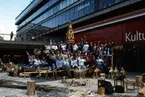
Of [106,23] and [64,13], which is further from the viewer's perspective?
[64,13]

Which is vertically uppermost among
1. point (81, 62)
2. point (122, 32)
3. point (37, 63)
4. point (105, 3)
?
point (105, 3)

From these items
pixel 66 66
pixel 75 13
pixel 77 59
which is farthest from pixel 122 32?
pixel 75 13

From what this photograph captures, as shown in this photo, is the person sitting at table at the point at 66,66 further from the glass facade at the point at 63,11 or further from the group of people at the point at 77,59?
the glass facade at the point at 63,11

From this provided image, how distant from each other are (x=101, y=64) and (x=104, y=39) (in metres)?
6.69

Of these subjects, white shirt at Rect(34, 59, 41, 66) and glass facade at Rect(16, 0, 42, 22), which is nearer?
white shirt at Rect(34, 59, 41, 66)

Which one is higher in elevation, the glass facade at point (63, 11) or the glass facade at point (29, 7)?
the glass facade at point (29, 7)

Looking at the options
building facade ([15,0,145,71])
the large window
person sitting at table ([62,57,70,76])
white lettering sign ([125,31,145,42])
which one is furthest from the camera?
the large window

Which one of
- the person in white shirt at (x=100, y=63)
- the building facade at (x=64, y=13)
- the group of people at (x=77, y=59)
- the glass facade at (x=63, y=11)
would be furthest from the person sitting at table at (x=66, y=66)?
the glass facade at (x=63, y=11)

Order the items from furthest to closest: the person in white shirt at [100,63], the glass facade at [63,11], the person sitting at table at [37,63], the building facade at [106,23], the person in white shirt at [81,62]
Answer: the glass facade at [63,11]
the person sitting at table at [37,63]
the building facade at [106,23]
the person in white shirt at [100,63]
the person in white shirt at [81,62]

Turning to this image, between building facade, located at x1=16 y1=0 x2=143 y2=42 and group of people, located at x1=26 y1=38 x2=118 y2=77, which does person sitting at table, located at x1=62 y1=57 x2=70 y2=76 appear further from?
building facade, located at x1=16 y1=0 x2=143 y2=42

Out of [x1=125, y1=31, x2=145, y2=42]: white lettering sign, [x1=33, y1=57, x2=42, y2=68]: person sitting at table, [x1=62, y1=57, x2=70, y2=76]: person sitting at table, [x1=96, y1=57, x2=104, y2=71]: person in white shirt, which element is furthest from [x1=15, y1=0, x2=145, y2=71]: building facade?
[x1=33, y1=57, x2=42, y2=68]: person sitting at table

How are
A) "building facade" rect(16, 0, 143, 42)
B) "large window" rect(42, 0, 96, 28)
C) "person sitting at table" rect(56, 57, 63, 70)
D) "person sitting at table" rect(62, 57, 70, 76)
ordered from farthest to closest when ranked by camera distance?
"large window" rect(42, 0, 96, 28)
"building facade" rect(16, 0, 143, 42)
"person sitting at table" rect(56, 57, 63, 70)
"person sitting at table" rect(62, 57, 70, 76)

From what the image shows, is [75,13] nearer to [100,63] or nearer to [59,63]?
[100,63]

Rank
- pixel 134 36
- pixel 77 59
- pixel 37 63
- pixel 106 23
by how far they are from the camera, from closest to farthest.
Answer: pixel 77 59, pixel 134 36, pixel 37 63, pixel 106 23
